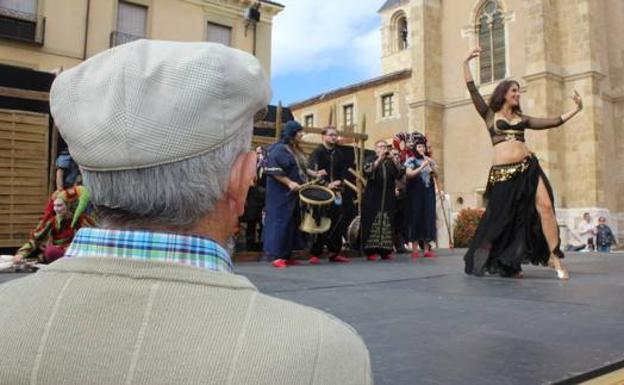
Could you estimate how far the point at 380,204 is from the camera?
835cm

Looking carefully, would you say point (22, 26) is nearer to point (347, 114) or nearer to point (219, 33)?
point (219, 33)

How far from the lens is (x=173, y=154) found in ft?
2.97

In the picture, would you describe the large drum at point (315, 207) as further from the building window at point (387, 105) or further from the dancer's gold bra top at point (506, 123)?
the building window at point (387, 105)

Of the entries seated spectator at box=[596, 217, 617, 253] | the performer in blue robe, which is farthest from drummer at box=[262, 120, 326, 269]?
seated spectator at box=[596, 217, 617, 253]

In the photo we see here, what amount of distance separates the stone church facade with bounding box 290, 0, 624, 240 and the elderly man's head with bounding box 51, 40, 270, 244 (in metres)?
24.3

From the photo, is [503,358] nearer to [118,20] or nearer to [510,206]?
[510,206]

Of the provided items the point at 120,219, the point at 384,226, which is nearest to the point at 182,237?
the point at 120,219

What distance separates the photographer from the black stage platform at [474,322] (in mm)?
1977

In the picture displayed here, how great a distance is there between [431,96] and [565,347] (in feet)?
89.5

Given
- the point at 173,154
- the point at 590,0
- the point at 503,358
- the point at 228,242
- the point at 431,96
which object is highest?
the point at 590,0

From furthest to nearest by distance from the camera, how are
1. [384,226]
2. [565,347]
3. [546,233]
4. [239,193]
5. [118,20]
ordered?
[118,20] → [384,226] → [546,233] → [565,347] → [239,193]

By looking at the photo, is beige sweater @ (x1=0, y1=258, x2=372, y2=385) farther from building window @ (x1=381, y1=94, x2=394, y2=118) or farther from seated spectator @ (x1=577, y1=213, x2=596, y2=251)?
building window @ (x1=381, y1=94, x2=394, y2=118)

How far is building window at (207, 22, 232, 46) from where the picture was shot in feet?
82.9

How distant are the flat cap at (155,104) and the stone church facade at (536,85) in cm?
2433
